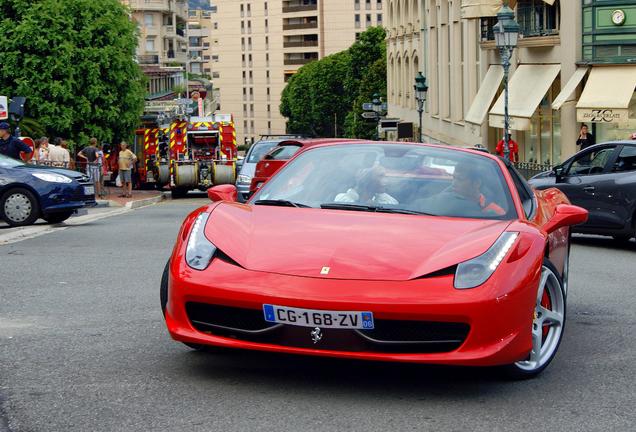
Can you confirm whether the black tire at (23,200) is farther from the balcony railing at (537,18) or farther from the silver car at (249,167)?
the balcony railing at (537,18)

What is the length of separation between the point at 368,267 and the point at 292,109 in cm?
15141

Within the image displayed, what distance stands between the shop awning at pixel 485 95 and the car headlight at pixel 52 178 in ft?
87.7

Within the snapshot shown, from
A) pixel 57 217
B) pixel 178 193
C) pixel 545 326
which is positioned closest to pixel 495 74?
pixel 178 193

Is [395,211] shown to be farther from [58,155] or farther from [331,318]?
[58,155]

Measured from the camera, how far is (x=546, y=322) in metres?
6.85

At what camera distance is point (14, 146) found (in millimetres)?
21375

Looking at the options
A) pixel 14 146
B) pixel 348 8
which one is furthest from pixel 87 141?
pixel 348 8

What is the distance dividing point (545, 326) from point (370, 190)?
1283 millimetres

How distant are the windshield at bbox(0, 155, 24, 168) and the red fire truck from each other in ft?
70.2

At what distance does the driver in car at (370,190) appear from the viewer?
718cm

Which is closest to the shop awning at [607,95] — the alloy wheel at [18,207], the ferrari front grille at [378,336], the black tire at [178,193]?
the black tire at [178,193]

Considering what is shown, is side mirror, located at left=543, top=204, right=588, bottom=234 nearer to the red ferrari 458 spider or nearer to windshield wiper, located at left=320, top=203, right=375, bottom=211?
the red ferrari 458 spider

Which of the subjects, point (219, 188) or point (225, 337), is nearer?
point (225, 337)

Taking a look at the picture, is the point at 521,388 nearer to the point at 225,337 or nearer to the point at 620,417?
the point at 620,417
